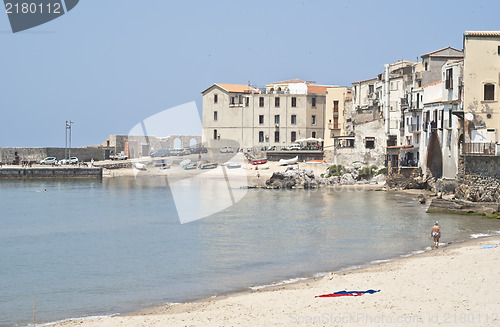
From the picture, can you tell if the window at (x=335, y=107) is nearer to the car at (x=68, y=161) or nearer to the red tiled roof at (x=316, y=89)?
the red tiled roof at (x=316, y=89)

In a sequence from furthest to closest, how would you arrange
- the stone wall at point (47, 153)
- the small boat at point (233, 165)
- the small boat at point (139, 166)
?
the stone wall at point (47, 153) < the small boat at point (139, 166) < the small boat at point (233, 165)

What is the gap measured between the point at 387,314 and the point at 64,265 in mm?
16162

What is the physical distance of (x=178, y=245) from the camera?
102 feet

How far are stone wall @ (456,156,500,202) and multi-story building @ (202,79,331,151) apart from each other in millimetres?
48998

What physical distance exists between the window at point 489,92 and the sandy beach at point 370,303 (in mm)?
22871

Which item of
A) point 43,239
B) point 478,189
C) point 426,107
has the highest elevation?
point 426,107

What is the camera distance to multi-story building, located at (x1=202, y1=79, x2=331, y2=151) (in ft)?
291

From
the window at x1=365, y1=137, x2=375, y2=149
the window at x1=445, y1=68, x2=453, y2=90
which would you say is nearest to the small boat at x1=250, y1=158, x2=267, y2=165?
the window at x1=365, y1=137, x2=375, y2=149

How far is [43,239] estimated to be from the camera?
34562 millimetres

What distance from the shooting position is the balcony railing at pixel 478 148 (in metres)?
40.0

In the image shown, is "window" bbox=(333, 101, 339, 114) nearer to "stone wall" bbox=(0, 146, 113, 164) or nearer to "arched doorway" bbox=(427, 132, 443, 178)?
"arched doorway" bbox=(427, 132, 443, 178)

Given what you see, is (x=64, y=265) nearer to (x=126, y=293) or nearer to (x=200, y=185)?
(x=126, y=293)

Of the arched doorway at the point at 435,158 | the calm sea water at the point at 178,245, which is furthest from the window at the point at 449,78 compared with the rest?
the calm sea water at the point at 178,245

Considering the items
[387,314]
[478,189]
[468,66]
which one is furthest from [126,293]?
[468,66]
